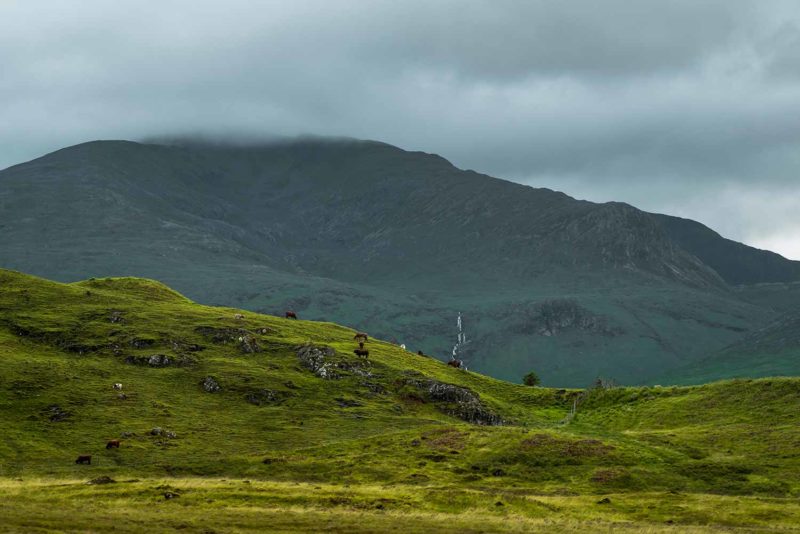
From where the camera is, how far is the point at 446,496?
81.3 m

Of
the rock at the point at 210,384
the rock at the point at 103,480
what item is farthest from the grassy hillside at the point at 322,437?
the rock at the point at 103,480

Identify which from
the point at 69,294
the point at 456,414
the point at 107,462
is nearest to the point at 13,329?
the point at 69,294

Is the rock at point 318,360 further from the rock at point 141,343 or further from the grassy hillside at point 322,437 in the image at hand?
the rock at point 141,343

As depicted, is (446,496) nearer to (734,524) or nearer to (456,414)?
(734,524)

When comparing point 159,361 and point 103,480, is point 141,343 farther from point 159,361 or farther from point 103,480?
point 103,480

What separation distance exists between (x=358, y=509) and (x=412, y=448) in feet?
122

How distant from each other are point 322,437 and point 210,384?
29.2 metres

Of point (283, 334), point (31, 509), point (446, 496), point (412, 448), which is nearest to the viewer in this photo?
point (31, 509)

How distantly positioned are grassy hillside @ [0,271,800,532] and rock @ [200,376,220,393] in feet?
1.17

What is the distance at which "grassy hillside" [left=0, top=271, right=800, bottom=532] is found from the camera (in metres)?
74.6

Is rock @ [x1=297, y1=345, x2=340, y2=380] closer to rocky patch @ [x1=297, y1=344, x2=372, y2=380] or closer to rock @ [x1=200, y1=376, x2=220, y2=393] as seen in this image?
rocky patch @ [x1=297, y1=344, x2=372, y2=380]

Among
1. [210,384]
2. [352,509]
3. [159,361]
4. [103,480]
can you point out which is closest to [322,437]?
[210,384]

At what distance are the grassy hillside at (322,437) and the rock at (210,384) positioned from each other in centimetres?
36

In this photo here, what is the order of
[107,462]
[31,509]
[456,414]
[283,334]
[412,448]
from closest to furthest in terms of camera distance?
[31,509]
[107,462]
[412,448]
[456,414]
[283,334]
